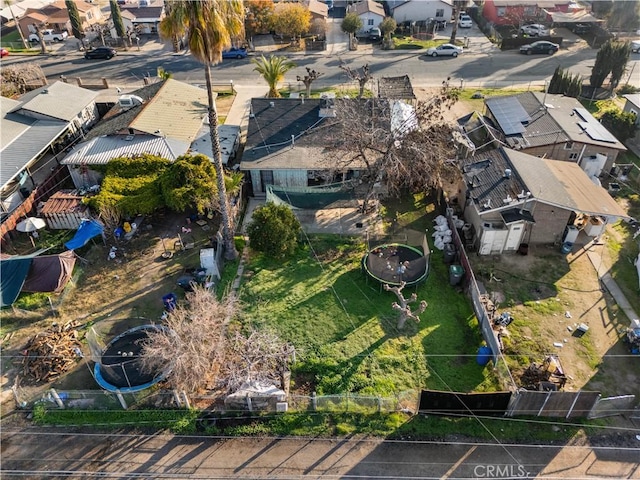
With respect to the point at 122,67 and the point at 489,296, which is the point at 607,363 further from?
the point at 122,67

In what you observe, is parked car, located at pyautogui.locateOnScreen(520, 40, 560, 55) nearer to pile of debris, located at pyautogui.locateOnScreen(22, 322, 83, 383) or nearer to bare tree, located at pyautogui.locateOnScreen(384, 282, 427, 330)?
bare tree, located at pyautogui.locateOnScreen(384, 282, 427, 330)

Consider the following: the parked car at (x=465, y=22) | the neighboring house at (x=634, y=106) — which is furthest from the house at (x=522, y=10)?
the neighboring house at (x=634, y=106)

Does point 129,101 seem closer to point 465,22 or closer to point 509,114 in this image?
point 509,114

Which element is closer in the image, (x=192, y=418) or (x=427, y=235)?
(x=192, y=418)

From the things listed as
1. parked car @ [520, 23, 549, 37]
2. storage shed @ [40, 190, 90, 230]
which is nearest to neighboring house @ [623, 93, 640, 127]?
parked car @ [520, 23, 549, 37]

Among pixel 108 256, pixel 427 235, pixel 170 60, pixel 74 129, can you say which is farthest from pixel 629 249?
pixel 170 60

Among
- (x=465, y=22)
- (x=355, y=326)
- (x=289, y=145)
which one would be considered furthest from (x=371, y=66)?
(x=355, y=326)
